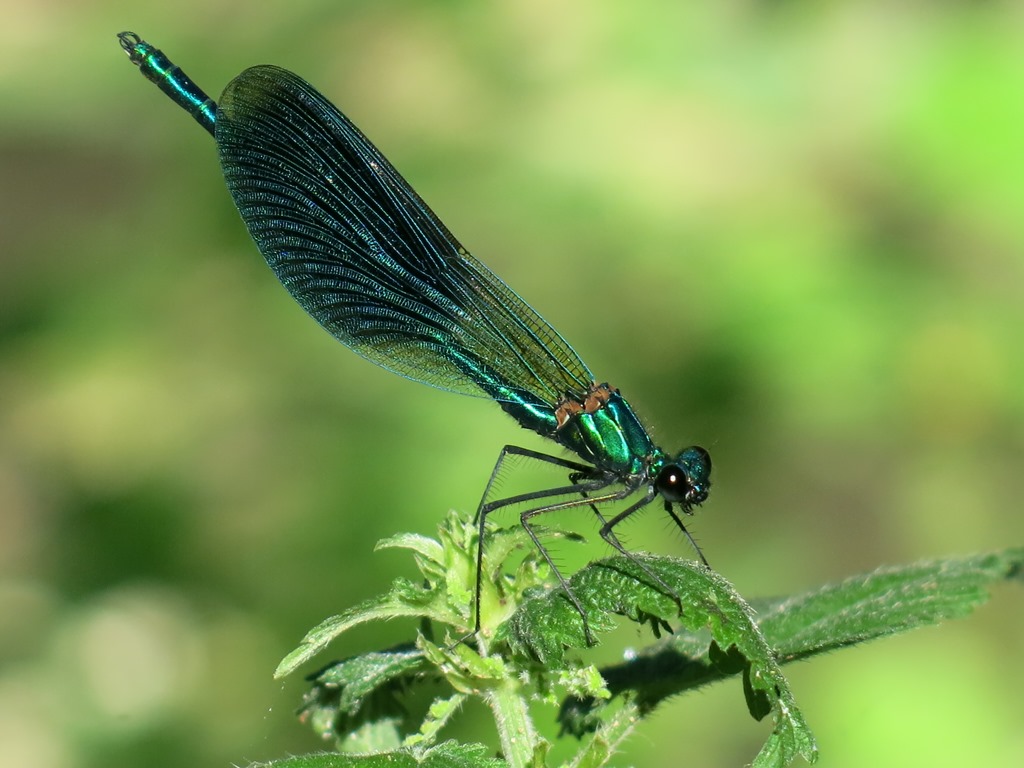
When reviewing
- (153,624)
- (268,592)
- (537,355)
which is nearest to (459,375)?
(537,355)

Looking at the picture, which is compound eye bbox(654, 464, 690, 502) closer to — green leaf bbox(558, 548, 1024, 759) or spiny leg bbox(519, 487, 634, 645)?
spiny leg bbox(519, 487, 634, 645)

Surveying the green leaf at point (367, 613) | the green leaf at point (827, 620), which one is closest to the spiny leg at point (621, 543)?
the green leaf at point (827, 620)

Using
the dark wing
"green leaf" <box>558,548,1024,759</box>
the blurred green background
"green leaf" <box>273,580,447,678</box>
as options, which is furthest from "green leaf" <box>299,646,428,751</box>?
the blurred green background

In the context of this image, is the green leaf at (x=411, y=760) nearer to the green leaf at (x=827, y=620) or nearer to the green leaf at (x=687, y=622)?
the green leaf at (x=687, y=622)

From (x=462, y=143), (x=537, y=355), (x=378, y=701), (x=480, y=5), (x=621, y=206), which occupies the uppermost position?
(x=480, y=5)

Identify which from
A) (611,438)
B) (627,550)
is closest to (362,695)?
(627,550)

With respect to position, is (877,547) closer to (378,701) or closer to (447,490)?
(447,490)
